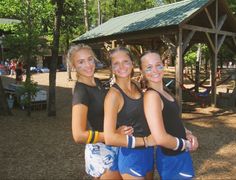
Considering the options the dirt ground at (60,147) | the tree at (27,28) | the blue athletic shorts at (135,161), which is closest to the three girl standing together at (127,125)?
the blue athletic shorts at (135,161)

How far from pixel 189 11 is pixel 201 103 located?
416 cm

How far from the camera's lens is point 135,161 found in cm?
277

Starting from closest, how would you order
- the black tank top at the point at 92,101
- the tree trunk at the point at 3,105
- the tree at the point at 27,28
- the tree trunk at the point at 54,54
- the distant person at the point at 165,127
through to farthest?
1. the distant person at the point at 165,127
2. the black tank top at the point at 92,101
3. the tree trunk at the point at 54,54
4. the tree trunk at the point at 3,105
5. the tree at the point at 27,28

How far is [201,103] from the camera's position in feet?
50.0

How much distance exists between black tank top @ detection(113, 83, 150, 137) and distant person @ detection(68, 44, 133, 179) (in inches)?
2.7

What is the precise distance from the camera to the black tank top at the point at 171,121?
268 cm

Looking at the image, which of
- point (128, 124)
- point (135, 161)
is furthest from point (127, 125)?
point (135, 161)

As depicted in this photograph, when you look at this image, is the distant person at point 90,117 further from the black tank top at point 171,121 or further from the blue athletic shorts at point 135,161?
the black tank top at point 171,121

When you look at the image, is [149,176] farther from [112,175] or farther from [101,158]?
[101,158]

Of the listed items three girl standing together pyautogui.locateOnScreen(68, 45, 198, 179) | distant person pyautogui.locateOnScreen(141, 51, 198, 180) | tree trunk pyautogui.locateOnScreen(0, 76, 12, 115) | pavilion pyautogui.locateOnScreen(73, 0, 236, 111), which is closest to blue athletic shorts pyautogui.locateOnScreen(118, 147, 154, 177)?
three girl standing together pyautogui.locateOnScreen(68, 45, 198, 179)

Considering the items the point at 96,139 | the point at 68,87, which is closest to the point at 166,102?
the point at 96,139

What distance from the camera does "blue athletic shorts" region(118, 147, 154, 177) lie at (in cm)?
276

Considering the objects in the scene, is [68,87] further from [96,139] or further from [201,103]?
[96,139]

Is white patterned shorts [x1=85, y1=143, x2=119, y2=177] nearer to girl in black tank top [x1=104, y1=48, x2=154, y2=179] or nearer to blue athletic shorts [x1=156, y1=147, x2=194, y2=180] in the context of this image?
girl in black tank top [x1=104, y1=48, x2=154, y2=179]
